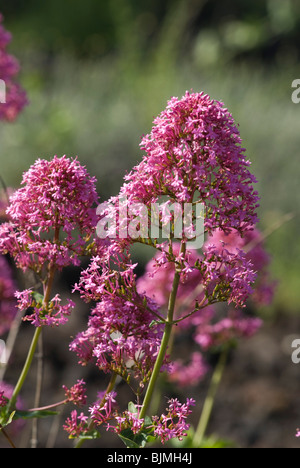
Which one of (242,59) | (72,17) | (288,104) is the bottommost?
(288,104)

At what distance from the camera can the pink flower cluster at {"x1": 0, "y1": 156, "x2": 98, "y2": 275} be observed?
1.84 metres

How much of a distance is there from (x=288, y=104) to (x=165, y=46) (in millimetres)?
2499

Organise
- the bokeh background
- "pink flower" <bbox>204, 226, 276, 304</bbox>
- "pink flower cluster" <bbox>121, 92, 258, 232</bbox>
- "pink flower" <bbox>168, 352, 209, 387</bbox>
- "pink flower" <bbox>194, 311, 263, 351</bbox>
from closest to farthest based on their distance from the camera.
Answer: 1. "pink flower cluster" <bbox>121, 92, 258, 232</bbox>
2. "pink flower" <bbox>204, 226, 276, 304</bbox>
3. "pink flower" <bbox>194, 311, 263, 351</bbox>
4. "pink flower" <bbox>168, 352, 209, 387</bbox>
5. the bokeh background

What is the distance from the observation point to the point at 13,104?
357 centimetres

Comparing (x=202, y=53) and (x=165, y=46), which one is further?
(x=202, y=53)

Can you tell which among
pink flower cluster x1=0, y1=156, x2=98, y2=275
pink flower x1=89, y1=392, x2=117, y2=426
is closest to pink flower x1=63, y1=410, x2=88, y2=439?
pink flower x1=89, y1=392, x2=117, y2=426

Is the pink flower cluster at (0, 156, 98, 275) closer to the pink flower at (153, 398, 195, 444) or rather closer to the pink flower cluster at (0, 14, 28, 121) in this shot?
the pink flower at (153, 398, 195, 444)

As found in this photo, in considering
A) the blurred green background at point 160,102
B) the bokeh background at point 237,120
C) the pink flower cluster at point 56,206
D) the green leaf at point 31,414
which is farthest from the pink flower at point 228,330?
the pink flower cluster at point 56,206

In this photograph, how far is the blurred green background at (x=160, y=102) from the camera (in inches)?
317

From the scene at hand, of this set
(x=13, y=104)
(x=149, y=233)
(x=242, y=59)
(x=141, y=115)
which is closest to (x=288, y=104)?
(x=141, y=115)

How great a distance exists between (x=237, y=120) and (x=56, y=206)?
7.76 metres

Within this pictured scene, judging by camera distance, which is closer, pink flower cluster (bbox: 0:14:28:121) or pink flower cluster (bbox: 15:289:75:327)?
pink flower cluster (bbox: 15:289:75:327)

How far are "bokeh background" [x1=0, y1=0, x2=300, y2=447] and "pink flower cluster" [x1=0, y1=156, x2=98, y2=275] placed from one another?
1.03 meters
